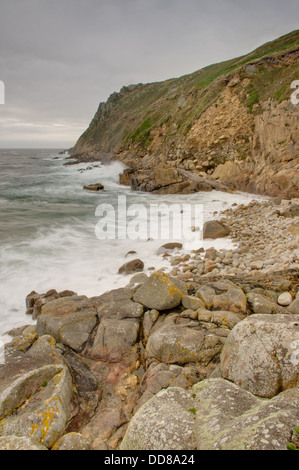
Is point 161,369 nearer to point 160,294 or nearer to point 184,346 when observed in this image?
point 184,346

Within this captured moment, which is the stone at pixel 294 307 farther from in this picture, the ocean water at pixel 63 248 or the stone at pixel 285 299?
the ocean water at pixel 63 248

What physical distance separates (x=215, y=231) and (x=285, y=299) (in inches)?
262

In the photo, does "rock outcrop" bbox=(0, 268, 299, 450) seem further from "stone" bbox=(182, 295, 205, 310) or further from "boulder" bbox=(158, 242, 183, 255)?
"boulder" bbox=(158, 242, 183, 255)

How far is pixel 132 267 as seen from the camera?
9.88m

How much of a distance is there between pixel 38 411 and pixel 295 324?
3857 mm

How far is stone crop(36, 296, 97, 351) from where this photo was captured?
554 cm

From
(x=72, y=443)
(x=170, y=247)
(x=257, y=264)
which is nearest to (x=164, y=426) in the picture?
(x=72, y=443)

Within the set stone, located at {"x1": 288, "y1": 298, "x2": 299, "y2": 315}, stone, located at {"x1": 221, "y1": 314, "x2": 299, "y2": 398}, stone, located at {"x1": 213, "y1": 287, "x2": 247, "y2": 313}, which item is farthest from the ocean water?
stone, located at {"x1": 221, "y1": 314, "x2": 299, "y2": 398}

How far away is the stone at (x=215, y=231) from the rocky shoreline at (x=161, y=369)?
434cm

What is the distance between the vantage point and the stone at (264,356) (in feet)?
10.8

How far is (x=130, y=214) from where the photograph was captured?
1895 cm
